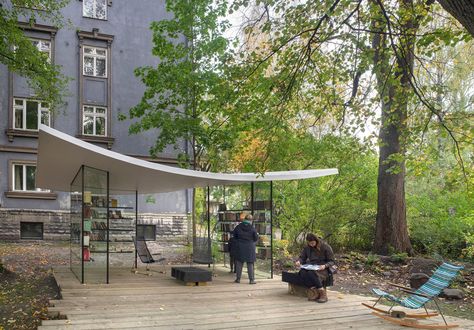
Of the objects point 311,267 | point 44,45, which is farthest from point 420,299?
point 44,45

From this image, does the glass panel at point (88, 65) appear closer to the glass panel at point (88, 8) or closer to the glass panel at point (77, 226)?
the glass panel at point (88, 8)

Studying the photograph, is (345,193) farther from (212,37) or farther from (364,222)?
(212,37)

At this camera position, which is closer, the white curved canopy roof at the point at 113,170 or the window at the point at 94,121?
the white curved canopy roof at the point at 113,170

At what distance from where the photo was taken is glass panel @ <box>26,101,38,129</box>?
19469mm

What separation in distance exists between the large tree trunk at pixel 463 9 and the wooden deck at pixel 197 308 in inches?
174

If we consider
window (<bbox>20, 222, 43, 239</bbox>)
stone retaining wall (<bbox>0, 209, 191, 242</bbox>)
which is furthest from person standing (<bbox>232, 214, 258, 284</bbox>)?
window (<bbox>20, 222, 43, 239</bbox>)

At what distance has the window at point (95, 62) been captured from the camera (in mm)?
20766

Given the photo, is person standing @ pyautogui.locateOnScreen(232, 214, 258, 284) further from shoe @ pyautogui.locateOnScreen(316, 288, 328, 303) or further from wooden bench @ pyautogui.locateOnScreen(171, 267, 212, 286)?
shoe @ pyautogui.locateOnScreen(316, 288, 328, 303)

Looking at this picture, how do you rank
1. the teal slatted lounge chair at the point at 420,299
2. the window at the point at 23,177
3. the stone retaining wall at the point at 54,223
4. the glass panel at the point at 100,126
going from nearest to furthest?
the teal slatted lounge chair at the point at 420,299 → the stone retaining wall at the point at 54,223 → the window at the point at 23,177 → the glass panel at the point at 100,126

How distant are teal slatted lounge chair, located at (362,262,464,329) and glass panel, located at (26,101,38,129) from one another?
1643 centimetres

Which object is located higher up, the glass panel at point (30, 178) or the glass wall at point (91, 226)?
the glass panel at point (30, 178)

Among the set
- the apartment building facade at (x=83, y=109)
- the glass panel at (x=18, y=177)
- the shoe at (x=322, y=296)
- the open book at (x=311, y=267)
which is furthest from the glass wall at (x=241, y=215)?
the glass panel at (x=18, y=177)

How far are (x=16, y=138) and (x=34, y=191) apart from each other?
223 cm

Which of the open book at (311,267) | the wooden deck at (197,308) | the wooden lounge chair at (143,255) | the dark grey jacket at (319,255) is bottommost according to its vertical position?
the wooden deck at (197,308)
